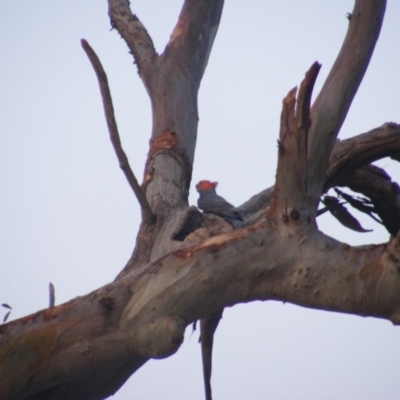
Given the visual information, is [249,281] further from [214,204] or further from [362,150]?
[214,204]

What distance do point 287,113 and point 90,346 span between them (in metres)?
1.27

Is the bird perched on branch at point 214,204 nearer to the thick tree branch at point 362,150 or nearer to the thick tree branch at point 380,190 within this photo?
Answer: the thick tree branch at point 362,150

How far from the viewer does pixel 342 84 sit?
3311mm

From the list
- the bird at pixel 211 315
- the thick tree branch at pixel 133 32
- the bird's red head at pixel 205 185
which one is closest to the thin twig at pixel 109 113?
the bird at pixel 211 315

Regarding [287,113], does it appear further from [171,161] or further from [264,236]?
[171,161]

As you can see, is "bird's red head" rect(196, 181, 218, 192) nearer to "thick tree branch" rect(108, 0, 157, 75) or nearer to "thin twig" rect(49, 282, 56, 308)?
"thick tree branch" rect(108, 0, 157, 75)

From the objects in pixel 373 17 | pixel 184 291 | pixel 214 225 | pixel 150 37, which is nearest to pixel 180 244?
pixel 214 225

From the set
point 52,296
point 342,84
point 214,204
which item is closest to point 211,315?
point 52,296

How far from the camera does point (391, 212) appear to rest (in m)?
4.91

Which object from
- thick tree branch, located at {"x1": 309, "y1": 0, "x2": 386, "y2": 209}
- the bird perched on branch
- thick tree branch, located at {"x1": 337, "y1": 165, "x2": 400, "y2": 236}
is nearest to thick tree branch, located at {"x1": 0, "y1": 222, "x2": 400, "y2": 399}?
thick tree branch, located at {"x1": 309, "y1": 0, "x2": 386, "y2": 209}

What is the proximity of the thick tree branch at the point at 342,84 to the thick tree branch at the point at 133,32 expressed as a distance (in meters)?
2.37

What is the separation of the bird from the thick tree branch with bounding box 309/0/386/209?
806mm

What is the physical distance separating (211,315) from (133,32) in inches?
108

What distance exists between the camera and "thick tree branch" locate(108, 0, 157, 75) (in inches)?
220
